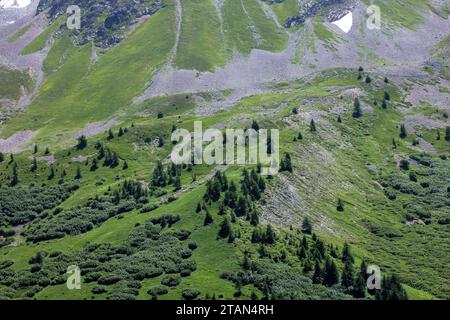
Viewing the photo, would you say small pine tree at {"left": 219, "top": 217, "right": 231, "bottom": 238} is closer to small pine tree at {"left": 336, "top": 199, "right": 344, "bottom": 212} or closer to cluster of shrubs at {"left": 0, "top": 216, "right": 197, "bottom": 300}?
cluster of shrubs at {"left": 0, "top": 216, "right": 197, "bottom": 300}

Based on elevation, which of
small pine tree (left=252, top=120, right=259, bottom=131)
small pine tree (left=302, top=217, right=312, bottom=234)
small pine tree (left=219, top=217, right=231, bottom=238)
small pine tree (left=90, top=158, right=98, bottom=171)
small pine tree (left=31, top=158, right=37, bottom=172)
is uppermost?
small pine tree (left=219, top=217, right=231, bottom=238)

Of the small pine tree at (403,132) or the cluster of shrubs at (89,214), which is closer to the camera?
the cluster of shrubs at (89,214)

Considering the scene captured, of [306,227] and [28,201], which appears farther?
[28,201]

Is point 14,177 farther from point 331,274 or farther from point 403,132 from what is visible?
point 403,132

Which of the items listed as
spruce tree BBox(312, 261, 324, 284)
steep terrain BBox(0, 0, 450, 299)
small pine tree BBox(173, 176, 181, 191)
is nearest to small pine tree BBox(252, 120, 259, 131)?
steep terrain BBox(0, 0, 450, 299)

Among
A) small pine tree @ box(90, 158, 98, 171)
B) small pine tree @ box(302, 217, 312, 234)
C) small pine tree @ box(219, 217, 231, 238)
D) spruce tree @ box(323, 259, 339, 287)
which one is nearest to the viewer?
spruce tree @ box(323, 259, 339, 287)

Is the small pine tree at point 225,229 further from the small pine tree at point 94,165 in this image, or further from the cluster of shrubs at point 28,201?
the small pine tree at point 94,165

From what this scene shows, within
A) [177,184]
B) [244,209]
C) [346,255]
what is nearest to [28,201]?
[177,184]

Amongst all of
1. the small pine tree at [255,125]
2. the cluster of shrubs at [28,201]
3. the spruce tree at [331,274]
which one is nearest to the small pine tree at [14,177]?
the cluster of shrubs at [28,201]

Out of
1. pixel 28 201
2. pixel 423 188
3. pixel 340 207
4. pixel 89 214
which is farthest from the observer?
pixel 423 188

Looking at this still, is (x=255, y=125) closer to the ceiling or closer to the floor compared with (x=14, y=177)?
closer to the ceiling

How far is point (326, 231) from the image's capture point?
376 ft

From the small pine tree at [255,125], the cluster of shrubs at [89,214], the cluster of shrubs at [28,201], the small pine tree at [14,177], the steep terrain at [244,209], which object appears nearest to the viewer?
the steep terrain at [244,209]

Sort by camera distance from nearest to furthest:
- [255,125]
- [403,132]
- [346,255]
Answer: [346,255] → [255,125] → [403,132]
